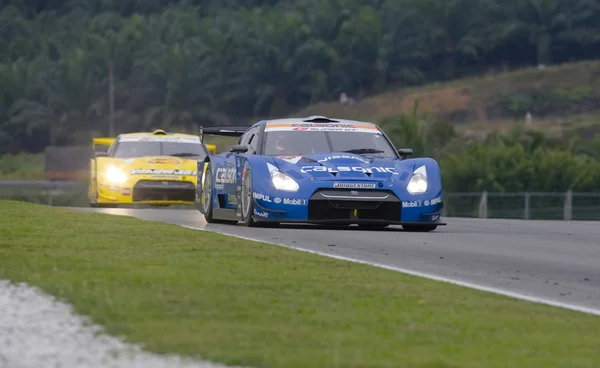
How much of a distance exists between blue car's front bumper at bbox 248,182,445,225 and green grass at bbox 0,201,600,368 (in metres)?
3.90

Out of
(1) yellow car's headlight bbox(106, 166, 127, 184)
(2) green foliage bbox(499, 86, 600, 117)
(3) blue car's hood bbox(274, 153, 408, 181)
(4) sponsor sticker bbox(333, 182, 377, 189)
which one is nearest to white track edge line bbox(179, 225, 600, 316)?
(4) sponsor sticker bbox(333, 182, 377, 189)

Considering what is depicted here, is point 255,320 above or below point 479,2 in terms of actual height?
below

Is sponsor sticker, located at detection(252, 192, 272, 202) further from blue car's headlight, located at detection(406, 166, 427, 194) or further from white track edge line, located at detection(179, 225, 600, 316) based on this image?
white track edge line, located at detection(179, 225, 600, 316)

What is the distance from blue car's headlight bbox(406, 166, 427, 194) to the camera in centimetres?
1647

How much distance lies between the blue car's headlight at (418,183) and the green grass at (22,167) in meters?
86.2

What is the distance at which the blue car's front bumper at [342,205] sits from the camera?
16.2 m

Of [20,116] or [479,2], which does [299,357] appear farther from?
[479,2]

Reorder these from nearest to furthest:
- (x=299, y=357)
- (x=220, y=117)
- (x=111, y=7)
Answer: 1. (x=299, y=357)
2. (x=220, y=117)
3. (x=111, y=7)

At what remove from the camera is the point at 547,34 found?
14225cm

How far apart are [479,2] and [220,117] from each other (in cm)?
3023

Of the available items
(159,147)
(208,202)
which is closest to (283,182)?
(208,202)

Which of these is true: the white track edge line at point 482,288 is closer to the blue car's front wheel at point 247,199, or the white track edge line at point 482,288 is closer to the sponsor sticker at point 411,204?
the sponsor sticker at point 411,204

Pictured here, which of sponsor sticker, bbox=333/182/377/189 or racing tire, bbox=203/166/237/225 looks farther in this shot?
racing tire, bbox=203/166/237/225

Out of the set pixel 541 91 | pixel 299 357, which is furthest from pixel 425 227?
pixel 541 91
